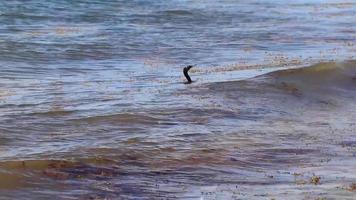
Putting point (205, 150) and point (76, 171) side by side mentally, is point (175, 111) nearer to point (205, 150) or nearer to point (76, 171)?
point (205, 150)

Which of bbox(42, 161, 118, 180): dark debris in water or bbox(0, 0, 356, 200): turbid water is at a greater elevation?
bbox(42, 161, 118, 180): dark debris in water

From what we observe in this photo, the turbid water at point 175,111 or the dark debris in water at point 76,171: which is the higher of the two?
the dark debris in water at point 76,171

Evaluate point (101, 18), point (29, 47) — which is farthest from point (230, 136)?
point (101, 18)

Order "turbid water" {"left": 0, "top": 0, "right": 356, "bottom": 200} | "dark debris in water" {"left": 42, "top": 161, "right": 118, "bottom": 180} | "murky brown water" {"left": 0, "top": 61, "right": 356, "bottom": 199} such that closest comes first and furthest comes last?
"murky brown water" {"left": 0, "top": 61, "right": 356, "bottom": 199} < "turbid water" {"left": 0, "top": 0, "right": 356, "bottom": 200} < "dark debris in water" {"left": 42, "top": 161, "right": 118, "bottom": 180}

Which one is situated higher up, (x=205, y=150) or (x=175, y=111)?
(x=205, y=150)

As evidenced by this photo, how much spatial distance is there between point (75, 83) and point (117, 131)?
9.93 feet

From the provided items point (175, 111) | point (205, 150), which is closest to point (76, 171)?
point (205, 150)

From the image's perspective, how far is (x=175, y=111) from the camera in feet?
30.3

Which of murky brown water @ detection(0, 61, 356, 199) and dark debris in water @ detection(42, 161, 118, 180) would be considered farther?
dark debris in water @ detection(42, 161, 118, 180)

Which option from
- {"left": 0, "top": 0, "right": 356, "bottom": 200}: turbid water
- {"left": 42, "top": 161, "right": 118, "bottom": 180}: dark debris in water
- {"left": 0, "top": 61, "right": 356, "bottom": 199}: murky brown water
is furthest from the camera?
{"left": 42, "top": 161, "right": 118, "bottom": 180}: dark debris in water

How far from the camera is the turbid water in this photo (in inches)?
255

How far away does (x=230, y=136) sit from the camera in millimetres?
8117

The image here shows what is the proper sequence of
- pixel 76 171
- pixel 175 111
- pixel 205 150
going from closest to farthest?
pixel 76 171, pixel 205 150, pixel 175 111

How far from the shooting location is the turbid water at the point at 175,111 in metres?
6.46
